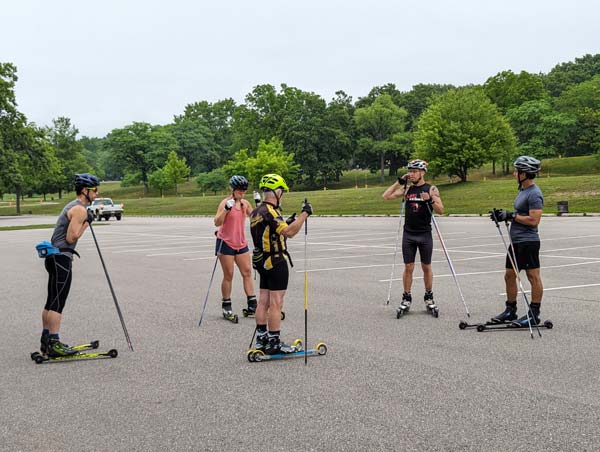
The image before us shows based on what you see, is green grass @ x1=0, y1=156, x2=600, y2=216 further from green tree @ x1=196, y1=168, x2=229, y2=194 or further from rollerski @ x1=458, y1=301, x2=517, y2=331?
rollerski @ x1=458, y1=301, x2=517, y2=331

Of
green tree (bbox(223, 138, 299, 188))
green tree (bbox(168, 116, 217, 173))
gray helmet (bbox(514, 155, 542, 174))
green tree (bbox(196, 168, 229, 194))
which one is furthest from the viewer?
green tree (bbox(168, 116, 217, 173))


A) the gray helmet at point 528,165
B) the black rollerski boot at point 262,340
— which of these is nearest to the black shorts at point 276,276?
the black rollerski boot at point 262,340

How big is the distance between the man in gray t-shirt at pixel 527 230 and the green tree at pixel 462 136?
54.8m

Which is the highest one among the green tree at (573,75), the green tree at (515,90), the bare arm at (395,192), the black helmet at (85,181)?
the green tree at (573,75)

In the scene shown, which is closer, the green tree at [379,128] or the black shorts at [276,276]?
the black shorts at [276,276]

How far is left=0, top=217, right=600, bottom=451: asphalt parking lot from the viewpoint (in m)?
4.19

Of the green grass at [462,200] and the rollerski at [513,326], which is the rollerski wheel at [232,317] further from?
the green grass at [462,200]

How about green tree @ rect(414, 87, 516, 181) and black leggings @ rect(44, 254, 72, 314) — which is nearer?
black leggings @ rect(44, 254, 72, 314)

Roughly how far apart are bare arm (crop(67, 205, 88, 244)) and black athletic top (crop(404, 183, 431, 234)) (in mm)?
4553

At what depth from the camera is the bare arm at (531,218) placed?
7.39m

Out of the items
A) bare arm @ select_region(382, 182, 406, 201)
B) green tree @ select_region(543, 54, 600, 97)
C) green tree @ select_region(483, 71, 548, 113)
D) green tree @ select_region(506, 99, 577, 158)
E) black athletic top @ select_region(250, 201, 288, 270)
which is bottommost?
black athletic top @ select_region(250, 201, 288, 270)

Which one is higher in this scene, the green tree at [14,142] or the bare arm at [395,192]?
the green tree at [14,142]

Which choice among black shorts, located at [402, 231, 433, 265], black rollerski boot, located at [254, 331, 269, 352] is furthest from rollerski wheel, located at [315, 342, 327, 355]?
black shorts, located at [402, 231, 433, 265]

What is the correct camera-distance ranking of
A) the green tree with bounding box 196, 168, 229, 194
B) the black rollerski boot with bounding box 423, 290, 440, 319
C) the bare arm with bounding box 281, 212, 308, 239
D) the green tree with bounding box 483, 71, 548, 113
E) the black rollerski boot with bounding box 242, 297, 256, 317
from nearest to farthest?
1. the bare arm with bounding box 281, 212, 308, 239
2. the black rollerski boot with bounding box 423, 290, 440, 319
3. the black rollerski boot with bounding box 242, 297, 256, 317
4. the green tree with bounding box 483, 71, 548, 113
5. the green tree with bounding box 196, 168, 229, 194
